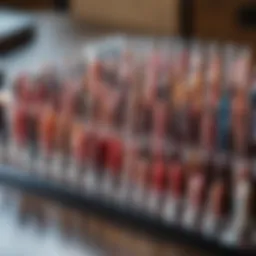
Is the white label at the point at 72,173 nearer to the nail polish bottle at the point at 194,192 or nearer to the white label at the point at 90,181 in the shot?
the white label at the point at 90,181

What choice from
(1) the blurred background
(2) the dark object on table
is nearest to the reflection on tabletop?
(1) the blurred background

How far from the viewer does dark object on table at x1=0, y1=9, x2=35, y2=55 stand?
5.10 feet

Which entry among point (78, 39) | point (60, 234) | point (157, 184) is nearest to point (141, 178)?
point (157, 184)

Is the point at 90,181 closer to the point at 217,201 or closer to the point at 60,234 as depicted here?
the point at 60,234

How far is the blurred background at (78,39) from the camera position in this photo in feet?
3.10

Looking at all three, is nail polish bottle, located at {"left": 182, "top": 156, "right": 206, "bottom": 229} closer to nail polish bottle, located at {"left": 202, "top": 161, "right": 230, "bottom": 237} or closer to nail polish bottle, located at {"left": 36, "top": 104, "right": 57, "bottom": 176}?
nail polish bottle, located at {"left": 202, "top": 161, "right": 230, "bottom": 237}

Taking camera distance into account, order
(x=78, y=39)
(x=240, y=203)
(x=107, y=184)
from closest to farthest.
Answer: (x=240, y=203)
(x=107, y=184)
(x=78, y=39)

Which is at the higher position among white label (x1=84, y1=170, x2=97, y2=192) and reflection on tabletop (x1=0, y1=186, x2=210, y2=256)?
white label (x1=84, y1=170, x2=97, y2=192)

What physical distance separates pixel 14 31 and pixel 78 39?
0.15m

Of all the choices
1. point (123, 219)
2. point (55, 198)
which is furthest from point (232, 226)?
point (55, 198)

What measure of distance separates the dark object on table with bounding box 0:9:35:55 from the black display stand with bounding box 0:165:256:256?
519 mm

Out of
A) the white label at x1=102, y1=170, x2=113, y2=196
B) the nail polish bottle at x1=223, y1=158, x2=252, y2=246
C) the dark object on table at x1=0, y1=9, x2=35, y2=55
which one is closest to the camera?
the nail polish bottle at x1=223, y1=158, x2=252, y2=246

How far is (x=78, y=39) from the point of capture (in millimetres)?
1572

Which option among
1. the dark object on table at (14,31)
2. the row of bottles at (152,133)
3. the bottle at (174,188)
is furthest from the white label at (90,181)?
the dark object on table at (14,31)
